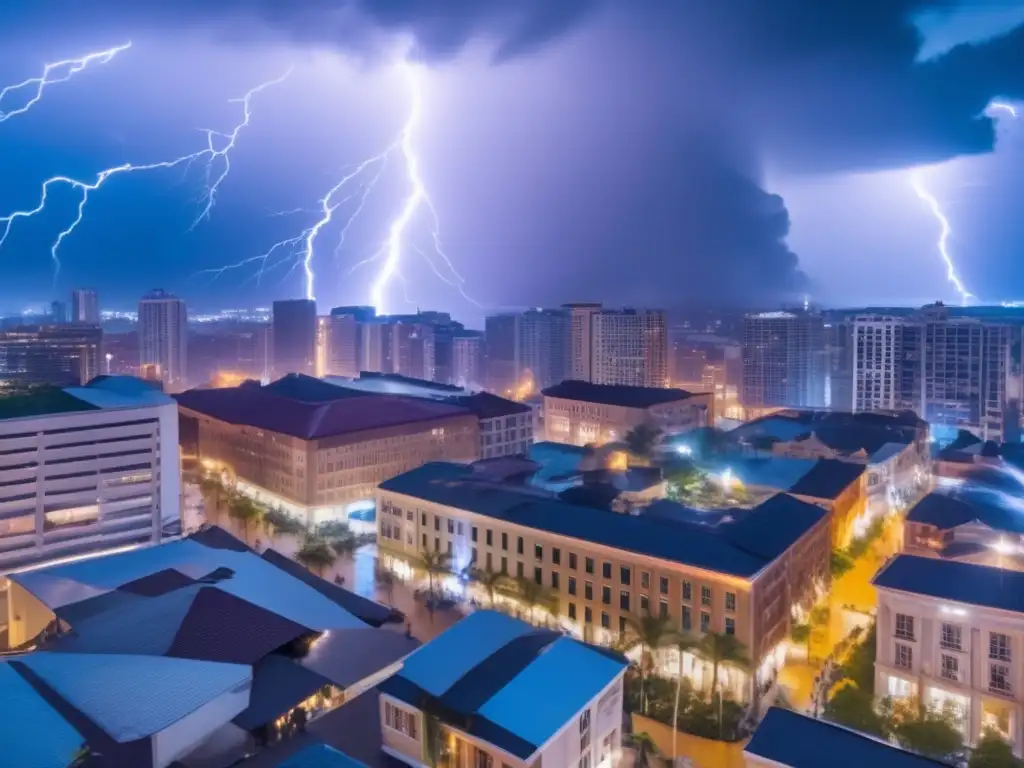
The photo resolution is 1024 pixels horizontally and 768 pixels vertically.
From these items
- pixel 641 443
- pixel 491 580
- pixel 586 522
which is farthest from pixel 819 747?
pixel 641 443

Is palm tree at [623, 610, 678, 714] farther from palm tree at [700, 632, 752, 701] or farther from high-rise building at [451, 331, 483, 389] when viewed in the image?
high-rise building at [451, 331, 483, 389]

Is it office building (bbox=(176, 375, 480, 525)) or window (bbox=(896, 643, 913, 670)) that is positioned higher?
office building (bbox=(176, 375, 480, 525))

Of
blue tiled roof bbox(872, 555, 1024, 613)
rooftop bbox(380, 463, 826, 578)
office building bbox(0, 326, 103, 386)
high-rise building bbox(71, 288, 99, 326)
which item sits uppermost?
high-rise building bbox(71, 288, 99, 326)

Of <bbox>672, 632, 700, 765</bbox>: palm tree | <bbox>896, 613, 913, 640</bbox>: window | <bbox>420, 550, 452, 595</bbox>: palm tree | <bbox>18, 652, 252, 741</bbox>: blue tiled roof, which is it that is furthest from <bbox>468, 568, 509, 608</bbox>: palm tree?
<bbox>896, 613, 913, 640</bbox>: window

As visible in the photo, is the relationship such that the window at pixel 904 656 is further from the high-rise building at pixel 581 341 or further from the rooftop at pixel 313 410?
the high-rise building at pixel 581 341

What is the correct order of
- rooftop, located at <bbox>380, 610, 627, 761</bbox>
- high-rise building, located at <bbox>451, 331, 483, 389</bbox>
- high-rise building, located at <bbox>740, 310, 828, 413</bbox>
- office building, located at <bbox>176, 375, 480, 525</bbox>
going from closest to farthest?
1. rooftop, located at <bbox>380, 610, 627, 761</bbox>
2. office building, located at <bbox>176, 375, 480, 525</bbox>
3. high-rise building, located at <bbox>740, 310, 828, 413</bbox>
4. high-rise building, located at <bbox>451, 331, 483, 389</bbox>

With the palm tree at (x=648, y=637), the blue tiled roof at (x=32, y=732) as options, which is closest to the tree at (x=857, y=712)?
the palm tree at (x=648, y=637)
